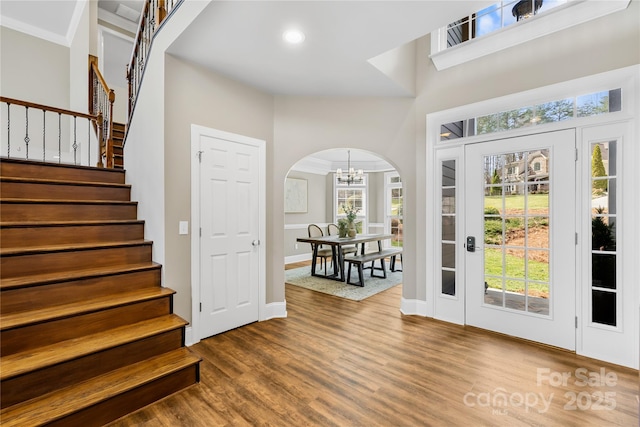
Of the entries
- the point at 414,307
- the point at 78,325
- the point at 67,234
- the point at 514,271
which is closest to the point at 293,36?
the point at 67,234

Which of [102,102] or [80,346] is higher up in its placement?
[102,102]

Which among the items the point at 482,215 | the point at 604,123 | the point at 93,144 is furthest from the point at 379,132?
the point at 93,144

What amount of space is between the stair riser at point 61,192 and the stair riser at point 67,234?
0.54 meters

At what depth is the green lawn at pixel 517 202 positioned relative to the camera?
2.91 m

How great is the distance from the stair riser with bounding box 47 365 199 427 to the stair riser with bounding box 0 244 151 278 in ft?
3.90

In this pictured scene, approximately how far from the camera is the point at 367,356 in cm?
271

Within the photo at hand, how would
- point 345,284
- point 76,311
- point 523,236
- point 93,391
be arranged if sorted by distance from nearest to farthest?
point 93,391
point 76,311
point 523,236
point 345,284

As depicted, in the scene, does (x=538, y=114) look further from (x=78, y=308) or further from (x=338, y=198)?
(x=338, y=198)

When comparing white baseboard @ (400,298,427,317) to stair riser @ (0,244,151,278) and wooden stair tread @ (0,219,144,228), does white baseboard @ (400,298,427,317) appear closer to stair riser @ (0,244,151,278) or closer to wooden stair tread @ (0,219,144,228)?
stair riser @ (0,244,151,278)

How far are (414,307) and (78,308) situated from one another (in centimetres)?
337

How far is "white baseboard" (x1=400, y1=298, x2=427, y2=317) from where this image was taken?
3705 mm

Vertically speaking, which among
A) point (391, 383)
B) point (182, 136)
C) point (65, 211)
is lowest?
point (391, 383)

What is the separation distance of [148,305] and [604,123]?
4155mm

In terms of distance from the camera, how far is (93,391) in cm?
184
